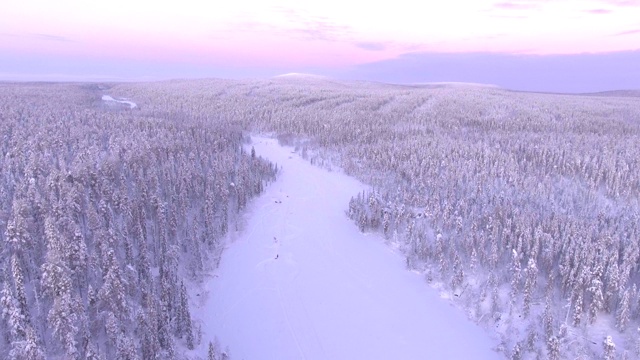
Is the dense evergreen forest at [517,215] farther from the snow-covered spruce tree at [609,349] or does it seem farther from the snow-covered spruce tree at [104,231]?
the snow-covered spruce tree at [104,231]

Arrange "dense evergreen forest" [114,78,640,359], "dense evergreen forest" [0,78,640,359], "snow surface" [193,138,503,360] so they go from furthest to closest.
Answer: "snow surface" [193,138,503,360]
"dense evergreen forest" [114,78,640,359]
"dense evergreen forest" [0,78,640,359]

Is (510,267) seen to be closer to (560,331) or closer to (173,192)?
(560,331)

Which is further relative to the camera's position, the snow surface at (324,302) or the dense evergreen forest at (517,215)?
the snow surface at (324,302)

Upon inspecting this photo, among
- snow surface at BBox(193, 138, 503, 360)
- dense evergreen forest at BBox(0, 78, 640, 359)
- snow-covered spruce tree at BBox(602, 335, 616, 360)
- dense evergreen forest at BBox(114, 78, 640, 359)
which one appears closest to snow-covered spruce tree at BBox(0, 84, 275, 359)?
dense evergreen forest at BBox(0, 78, 640, 359)

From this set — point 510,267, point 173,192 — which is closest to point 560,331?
point 510,267

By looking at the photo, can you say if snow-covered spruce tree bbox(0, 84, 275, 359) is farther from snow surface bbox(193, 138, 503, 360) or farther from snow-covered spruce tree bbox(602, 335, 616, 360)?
snow-covered spruce tree bbox(602, 335, 616, 360)

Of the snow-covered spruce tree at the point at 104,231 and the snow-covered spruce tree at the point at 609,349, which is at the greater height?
the snow-covered spruce tree at the point at 104,231

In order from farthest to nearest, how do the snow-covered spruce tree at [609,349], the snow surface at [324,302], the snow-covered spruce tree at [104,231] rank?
1. the snow surface at [324,302]
2. the snow-covered spruce tree at [609,349]
3. the snow-covered spruce tree at [104,231]

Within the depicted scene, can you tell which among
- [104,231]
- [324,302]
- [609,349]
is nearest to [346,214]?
[324,302]

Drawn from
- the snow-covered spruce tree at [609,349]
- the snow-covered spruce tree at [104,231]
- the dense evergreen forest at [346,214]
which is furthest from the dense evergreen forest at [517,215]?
the snow-covered spruce tree at [104,231]
